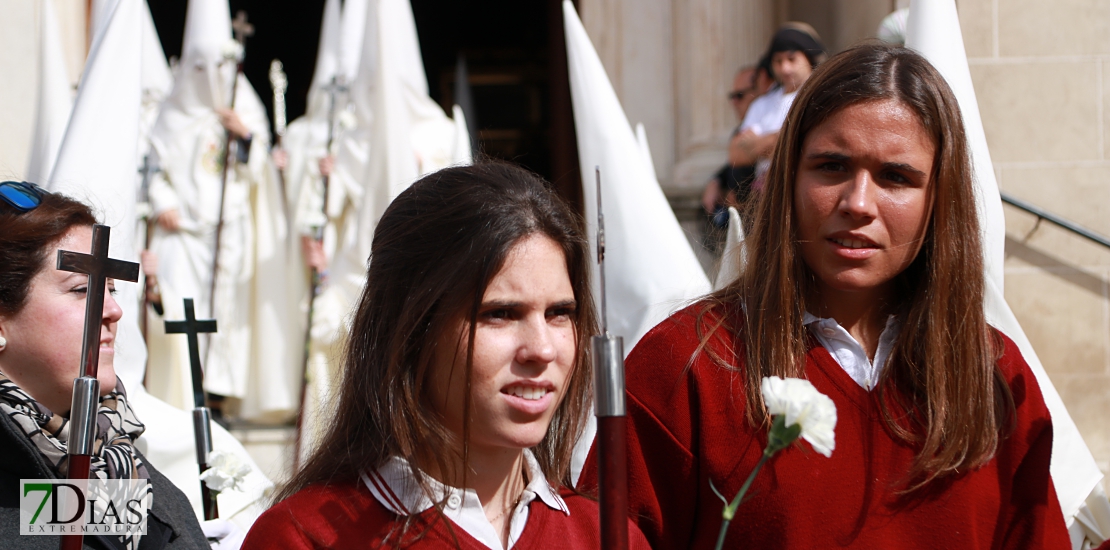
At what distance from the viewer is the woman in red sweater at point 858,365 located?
1.87 metres

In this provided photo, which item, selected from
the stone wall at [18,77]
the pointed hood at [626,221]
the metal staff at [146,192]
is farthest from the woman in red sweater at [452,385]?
the metal staff at [146,192]

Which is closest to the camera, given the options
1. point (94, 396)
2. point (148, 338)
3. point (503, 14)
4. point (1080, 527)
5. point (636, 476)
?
point (94, 396)

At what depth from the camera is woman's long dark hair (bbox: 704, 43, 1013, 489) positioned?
194cm

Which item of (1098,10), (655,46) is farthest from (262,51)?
(1098,10)

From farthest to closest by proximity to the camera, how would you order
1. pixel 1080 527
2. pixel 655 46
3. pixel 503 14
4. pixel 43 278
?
1. pixel 503 14
2. pixel 655 46
3. pixel 1080 527
4. pixel 43 278

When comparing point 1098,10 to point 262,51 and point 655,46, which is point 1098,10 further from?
point 262,51

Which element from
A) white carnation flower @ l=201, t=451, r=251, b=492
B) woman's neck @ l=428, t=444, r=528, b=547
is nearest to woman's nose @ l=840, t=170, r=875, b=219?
woman's neck @ l=428, t=444, r=528, b=547

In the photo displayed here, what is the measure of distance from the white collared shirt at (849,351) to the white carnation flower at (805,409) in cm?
78

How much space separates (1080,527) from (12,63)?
4.35m

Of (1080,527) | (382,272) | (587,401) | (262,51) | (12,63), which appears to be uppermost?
(262,51)

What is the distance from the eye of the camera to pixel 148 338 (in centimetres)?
692

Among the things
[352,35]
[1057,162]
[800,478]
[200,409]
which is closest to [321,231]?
[352,35]

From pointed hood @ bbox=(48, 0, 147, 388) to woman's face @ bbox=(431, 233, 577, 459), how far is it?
6.69ft

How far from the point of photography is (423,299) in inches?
64.5
